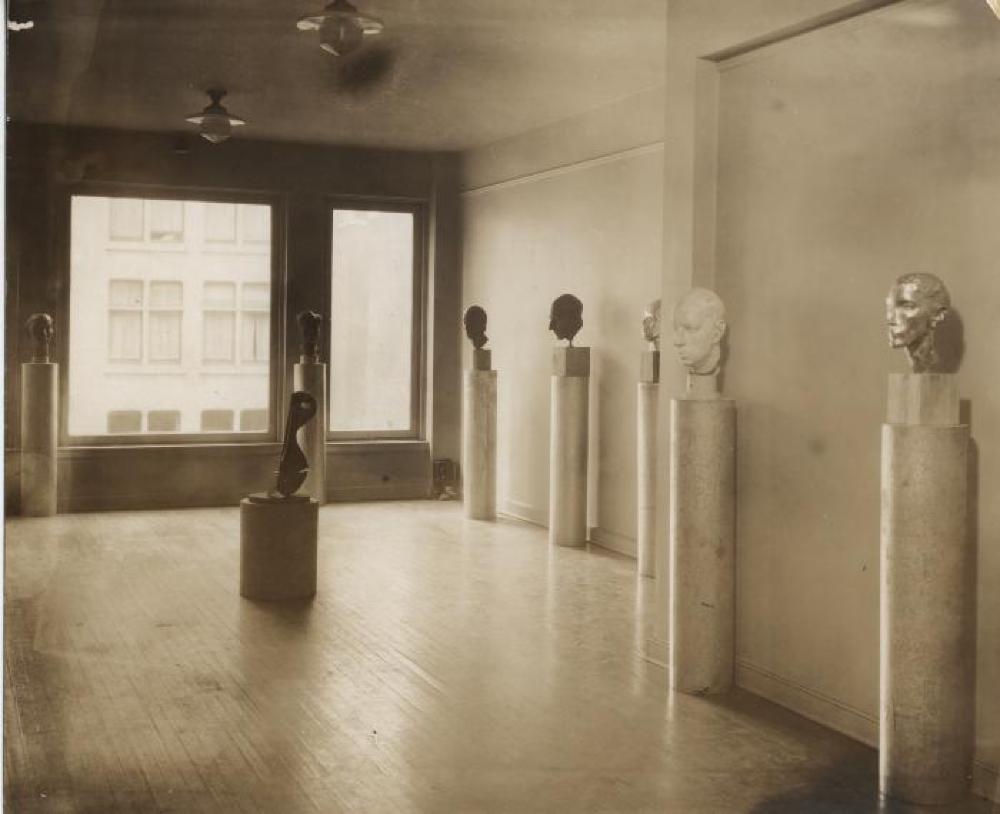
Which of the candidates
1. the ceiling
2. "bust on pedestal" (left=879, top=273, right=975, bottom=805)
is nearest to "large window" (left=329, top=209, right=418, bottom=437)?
the ceiling

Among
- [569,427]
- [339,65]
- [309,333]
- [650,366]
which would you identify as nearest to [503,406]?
[569,427]

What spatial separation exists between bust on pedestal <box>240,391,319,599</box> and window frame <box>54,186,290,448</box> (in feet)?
12.1

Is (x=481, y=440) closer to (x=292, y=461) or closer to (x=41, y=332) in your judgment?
(x=292, y=461)

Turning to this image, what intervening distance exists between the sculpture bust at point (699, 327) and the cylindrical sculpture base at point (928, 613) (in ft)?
3.70

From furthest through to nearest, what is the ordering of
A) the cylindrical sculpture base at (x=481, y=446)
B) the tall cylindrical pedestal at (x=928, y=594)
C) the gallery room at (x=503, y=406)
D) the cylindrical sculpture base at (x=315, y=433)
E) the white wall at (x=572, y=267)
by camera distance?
1. the cylindrical sculpture base at (x=315, y=433)
2. the cylindrical sculpture base at (x=481, y=446)
3. the white wall at (x=572, y=267)
4. the gallery room at (x=503, y=406)
5. the tall cylindrical pedestal at (x=928, y=594)

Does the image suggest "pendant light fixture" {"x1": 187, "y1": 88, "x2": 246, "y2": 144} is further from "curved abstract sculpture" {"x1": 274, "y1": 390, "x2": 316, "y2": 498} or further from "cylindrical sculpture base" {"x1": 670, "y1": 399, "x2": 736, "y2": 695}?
"cylindrical sculpture base" {"x1": 670, "y1": 399, "x2": 736, "y2": 695}

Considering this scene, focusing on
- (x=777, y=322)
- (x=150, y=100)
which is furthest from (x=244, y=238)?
(x=777, y=322)

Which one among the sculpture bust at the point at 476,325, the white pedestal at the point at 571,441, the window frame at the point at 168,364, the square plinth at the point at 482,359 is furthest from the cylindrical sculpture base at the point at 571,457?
the window frame at the point at 168,364

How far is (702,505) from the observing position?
460cm

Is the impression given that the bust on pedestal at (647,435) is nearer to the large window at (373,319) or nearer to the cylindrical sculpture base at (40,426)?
the large window at (373,319)

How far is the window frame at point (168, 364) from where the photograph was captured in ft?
31.3

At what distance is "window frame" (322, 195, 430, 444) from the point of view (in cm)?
1045

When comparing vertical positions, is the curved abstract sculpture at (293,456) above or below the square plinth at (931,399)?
below

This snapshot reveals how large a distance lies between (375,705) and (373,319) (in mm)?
6681
